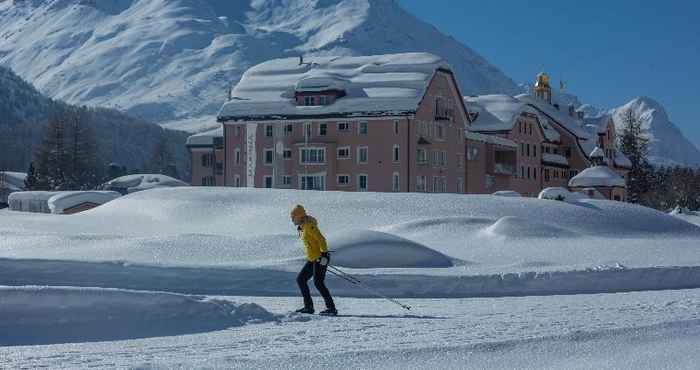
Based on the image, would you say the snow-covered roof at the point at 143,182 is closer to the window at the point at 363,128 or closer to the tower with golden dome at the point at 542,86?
the window at the point at 363,128

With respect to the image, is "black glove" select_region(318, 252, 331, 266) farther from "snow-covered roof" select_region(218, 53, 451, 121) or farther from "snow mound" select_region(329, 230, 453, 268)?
"snow-covered roof" select_region(218, 53, 451, 121)

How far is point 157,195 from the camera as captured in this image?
38219mm

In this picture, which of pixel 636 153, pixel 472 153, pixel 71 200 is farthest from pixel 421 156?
pixel 636 153

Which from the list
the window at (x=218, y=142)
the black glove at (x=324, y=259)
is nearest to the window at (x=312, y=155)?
the window at (x=218, y=142)

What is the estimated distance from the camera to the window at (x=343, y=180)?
61.5 meters

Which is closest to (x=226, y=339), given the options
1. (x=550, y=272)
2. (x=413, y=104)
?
(x=550, y=272)

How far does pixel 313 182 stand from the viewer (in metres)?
61.9

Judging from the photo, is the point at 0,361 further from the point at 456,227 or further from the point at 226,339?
the point at 456,227

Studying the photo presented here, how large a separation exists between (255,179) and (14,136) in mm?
128730

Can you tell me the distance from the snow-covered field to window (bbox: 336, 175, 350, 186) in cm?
2368

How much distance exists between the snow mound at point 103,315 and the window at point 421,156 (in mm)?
48325

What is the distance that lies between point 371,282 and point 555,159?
7196 cm

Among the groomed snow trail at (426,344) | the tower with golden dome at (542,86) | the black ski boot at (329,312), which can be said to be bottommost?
the groomed snow trail at (426,344)

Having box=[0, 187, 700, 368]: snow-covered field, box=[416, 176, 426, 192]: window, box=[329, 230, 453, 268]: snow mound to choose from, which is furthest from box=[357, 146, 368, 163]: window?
box=[329, 230, 453, 268]: snow mound
